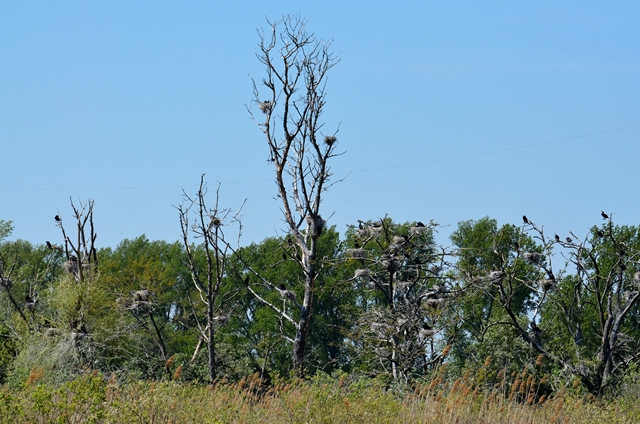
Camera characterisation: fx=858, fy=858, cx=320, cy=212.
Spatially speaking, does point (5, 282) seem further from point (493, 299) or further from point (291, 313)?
point (493, 299)

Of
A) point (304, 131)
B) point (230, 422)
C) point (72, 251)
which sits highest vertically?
point (304, 131)

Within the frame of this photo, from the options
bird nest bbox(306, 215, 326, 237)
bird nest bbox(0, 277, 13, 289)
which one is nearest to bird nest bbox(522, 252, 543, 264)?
bird nest bbox(306, 215, 326, 237)

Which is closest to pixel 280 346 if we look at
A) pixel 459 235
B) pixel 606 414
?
pixel 459 235

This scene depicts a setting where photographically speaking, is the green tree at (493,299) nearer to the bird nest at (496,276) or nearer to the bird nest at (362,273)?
the bird nest at (496,276)

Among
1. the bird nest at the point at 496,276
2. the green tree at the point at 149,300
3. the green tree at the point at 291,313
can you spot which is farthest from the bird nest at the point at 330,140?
the green tree at the point at 291,313

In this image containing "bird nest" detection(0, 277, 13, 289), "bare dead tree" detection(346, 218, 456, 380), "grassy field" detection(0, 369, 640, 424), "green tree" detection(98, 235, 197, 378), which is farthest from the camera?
"bird nest" detection(0, 277, 13, 289)

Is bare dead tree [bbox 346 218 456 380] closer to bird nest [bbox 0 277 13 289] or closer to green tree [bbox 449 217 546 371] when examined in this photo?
green tree [bbox 449 217 546 371]

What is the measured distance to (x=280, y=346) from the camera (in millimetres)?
34625

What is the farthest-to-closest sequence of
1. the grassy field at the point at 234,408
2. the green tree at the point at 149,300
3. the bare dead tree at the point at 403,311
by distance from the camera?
the green tree at the point at 149,300, the bare dead tree at the point at 403,311, the grassy field at the point at 234,408

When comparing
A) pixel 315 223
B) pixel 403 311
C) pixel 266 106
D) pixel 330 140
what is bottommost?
pixel 403 311

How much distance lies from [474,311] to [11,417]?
23802mm

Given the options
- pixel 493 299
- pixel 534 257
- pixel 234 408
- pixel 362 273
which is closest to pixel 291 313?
pixel 493 299

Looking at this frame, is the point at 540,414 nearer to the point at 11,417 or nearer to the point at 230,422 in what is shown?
the point at 230,422

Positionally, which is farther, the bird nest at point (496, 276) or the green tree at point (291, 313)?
the green tree at point (291, 313)
